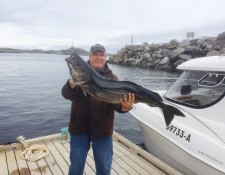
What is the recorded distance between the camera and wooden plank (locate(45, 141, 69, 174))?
17.9 ft

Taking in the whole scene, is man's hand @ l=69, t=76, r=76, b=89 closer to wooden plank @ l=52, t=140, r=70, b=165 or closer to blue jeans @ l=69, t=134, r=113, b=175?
blue jeans @ l=69, t=134, r=113, b=175

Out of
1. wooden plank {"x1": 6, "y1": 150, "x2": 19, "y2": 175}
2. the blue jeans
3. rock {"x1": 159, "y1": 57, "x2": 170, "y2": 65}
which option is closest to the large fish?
the blue jeans

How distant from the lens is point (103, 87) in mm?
3320

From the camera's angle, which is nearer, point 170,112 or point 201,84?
point 170,112

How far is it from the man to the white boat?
218cm

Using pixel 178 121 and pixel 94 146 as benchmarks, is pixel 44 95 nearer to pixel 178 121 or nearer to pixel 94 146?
pixel 178 121

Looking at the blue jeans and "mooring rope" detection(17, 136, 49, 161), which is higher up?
the blue jeans

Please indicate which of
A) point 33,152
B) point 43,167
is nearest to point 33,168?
point 43,167

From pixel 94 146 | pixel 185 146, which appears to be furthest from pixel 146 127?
pixel 94 146

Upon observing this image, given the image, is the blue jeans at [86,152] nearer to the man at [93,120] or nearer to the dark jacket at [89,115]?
the man at [93,120]

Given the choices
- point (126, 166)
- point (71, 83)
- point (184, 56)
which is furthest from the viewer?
point (184, 56)

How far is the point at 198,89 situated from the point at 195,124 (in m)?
1.05

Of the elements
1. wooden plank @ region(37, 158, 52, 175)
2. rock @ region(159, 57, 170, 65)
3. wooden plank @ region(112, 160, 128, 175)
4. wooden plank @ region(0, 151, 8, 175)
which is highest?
rock @ region(159, 57, 170, 65)

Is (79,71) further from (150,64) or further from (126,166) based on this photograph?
(150,64)
